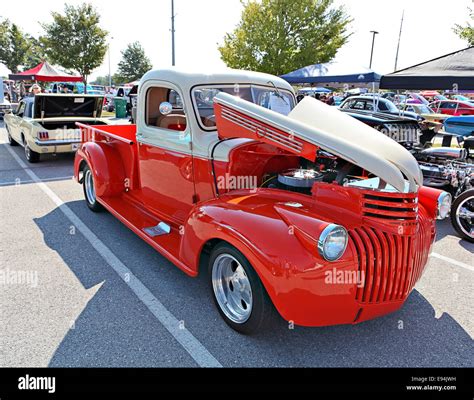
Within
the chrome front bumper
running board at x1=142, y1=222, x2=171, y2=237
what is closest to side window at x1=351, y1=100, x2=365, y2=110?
the chrome front bumper

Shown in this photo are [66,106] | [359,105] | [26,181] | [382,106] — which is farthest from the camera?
[382,106]

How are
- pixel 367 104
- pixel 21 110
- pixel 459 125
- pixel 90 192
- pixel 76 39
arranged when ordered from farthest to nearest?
pixel 76 39 → pixel 367 104 → pixel 459 125 → pixel 21 110 → pixel 90 192

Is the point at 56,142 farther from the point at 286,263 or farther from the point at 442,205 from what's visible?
the point at 442,205

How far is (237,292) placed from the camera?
293 centimetres

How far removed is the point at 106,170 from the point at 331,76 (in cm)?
1101

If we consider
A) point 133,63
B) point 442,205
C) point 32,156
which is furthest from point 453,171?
point 133,63

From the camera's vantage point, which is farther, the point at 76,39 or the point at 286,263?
the point at 76,39

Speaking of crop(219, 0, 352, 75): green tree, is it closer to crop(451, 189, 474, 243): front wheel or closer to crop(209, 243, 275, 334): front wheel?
crop(451, 189, 474, 243): front wheel

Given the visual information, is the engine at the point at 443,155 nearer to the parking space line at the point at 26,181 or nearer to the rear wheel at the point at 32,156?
the parking space line at the point at 26,181

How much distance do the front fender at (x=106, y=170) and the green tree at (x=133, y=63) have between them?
5973 centimetres

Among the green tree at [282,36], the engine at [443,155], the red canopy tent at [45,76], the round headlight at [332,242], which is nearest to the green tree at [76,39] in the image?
the red canopy tent at [45,76]

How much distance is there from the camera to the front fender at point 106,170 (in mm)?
4855
